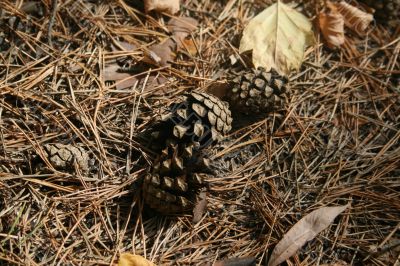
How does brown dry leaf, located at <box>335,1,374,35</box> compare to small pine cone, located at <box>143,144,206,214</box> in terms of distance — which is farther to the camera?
brown dry leaf, located at <box>335,1,374,35</box>

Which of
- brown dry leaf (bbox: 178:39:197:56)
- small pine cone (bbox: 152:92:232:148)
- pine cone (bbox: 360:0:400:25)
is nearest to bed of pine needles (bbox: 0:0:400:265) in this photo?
brown dry leaf (bbox: 178:39:197:56)

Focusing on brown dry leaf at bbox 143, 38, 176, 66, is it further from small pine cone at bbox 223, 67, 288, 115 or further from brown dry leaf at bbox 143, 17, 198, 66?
small pine cone at bbox 223, 67, 288, 115

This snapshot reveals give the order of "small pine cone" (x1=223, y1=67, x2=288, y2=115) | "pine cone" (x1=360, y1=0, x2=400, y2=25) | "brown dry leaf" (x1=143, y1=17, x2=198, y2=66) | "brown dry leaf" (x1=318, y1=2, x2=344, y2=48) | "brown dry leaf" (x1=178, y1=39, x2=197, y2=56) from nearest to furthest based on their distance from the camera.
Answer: "small pine cone" (x1=223, y1=67, x2=288, y2=115) → "brown dry leaf" (x1=143, y1=17, x2=198, y2=66) → "brown dry leaf" (x1=178, y1=39, x2=197, y2=56) → "brown dry leaf" (x1=318, y1=2, x2=344, y2=48) → "pine cone" (x1=360, y1=0, x2=400, y2=25)

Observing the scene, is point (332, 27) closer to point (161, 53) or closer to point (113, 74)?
point (161, 53)

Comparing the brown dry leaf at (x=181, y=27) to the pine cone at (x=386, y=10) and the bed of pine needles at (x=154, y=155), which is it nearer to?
the bed of pine needles at (x=154, y=155)

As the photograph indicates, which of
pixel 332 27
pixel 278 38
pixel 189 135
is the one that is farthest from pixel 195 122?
pixel 332 27

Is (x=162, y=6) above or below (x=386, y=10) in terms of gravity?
below

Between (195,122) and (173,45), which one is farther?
(173,45)

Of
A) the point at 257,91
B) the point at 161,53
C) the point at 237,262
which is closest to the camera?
the point at 237,262
